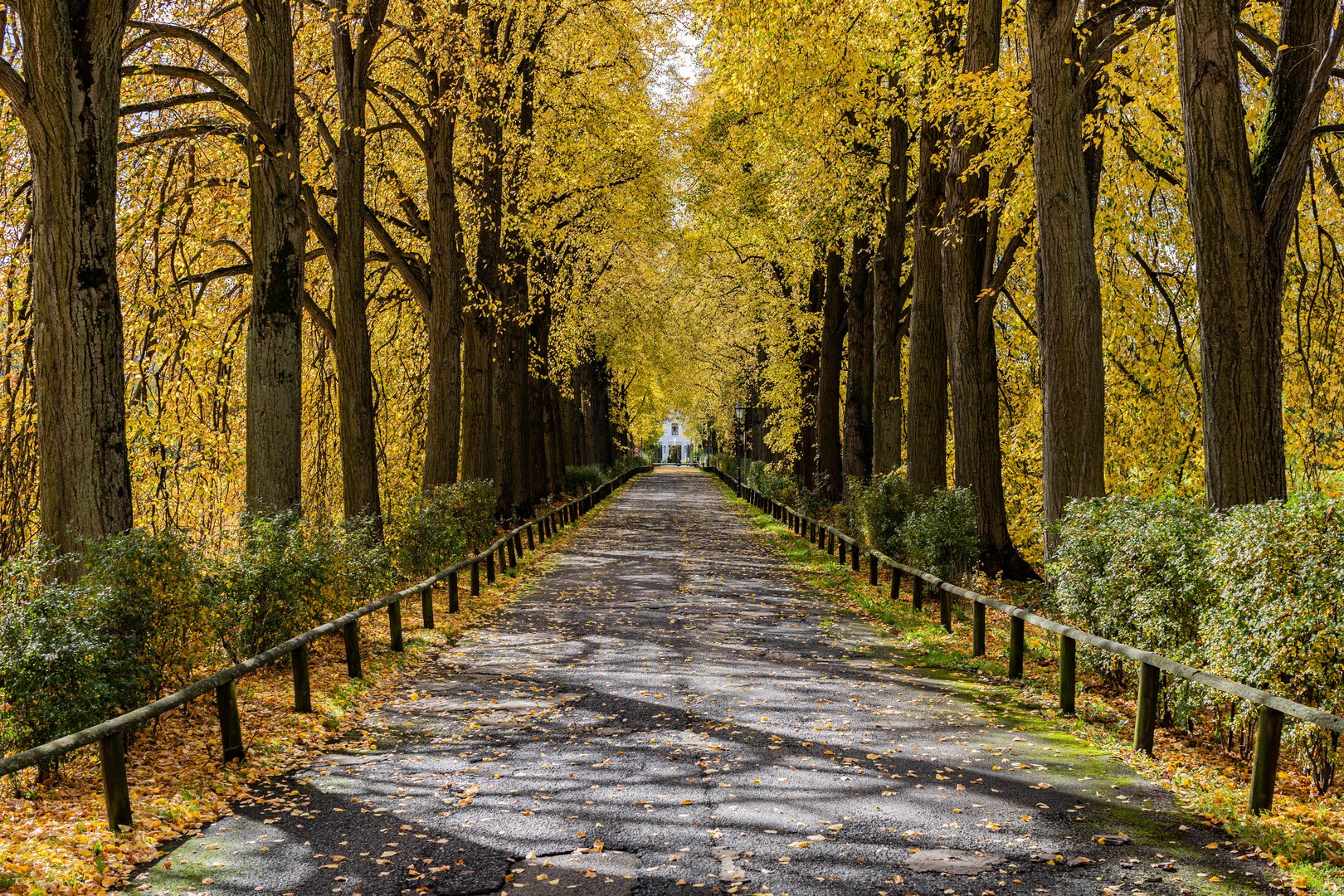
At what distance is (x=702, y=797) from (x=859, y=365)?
67.6 ft

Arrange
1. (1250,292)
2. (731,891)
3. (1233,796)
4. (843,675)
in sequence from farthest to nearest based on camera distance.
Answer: (843,675)
(1250,292)
(1233,796)
(731,891)

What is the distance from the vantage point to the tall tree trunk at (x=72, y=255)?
29.2 ft

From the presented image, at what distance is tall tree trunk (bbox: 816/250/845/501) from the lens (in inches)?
1156

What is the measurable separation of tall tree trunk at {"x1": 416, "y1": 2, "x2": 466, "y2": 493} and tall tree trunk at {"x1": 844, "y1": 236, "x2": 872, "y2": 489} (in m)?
8.95

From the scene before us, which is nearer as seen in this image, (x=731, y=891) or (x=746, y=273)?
(x=731, y=891)

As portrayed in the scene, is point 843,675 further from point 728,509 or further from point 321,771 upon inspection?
point 728,509

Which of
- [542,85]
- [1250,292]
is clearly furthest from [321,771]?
[542,85]

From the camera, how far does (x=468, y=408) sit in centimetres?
2392

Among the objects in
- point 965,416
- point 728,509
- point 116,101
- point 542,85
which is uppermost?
point 542,85

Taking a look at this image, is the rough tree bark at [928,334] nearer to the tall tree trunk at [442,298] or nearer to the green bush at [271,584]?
the tall tree trunk at [442,298]

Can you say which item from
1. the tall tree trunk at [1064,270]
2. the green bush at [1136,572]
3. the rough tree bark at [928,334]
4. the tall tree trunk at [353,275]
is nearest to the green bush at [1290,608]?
the green bush at [1136,572]

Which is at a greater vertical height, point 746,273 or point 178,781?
point 746,273

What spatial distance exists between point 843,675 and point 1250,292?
519 cm

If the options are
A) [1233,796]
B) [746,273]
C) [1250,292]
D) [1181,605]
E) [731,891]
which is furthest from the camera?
[746,273]
